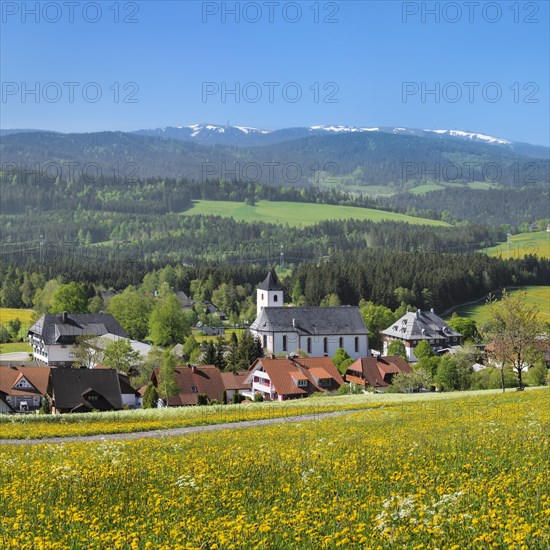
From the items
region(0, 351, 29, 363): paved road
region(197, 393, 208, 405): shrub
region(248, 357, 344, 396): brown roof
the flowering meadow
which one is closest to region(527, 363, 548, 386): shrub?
region(248, 357, 344, 396): brown roof

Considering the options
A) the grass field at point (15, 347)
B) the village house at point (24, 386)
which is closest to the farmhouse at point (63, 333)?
the grass field at point (15, 347)

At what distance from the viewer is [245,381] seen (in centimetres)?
8206

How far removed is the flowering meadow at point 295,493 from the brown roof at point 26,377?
5779 cm

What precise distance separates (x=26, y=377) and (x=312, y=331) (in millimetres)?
45122

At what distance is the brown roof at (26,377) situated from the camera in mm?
78494

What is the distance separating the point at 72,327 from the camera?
118750 mm

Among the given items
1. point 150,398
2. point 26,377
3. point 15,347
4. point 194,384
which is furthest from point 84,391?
point 15,347

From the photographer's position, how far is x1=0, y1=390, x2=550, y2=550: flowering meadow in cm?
1145

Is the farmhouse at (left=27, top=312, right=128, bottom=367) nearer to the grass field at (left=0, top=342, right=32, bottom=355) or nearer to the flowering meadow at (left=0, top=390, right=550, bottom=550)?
the grass field at (left=0, top=342, right=32, bottom=355)

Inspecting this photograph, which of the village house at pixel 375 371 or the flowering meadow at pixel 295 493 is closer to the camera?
the flowering meadow at pixel 295 493

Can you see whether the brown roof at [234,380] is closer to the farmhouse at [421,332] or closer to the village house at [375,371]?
the village house at [375,371]

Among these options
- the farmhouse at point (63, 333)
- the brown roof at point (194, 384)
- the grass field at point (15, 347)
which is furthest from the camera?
the grass field at point (15, 347)

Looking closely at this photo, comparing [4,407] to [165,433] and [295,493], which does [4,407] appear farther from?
[295,493]

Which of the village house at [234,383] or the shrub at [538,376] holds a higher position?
the shrub at [538,376]
